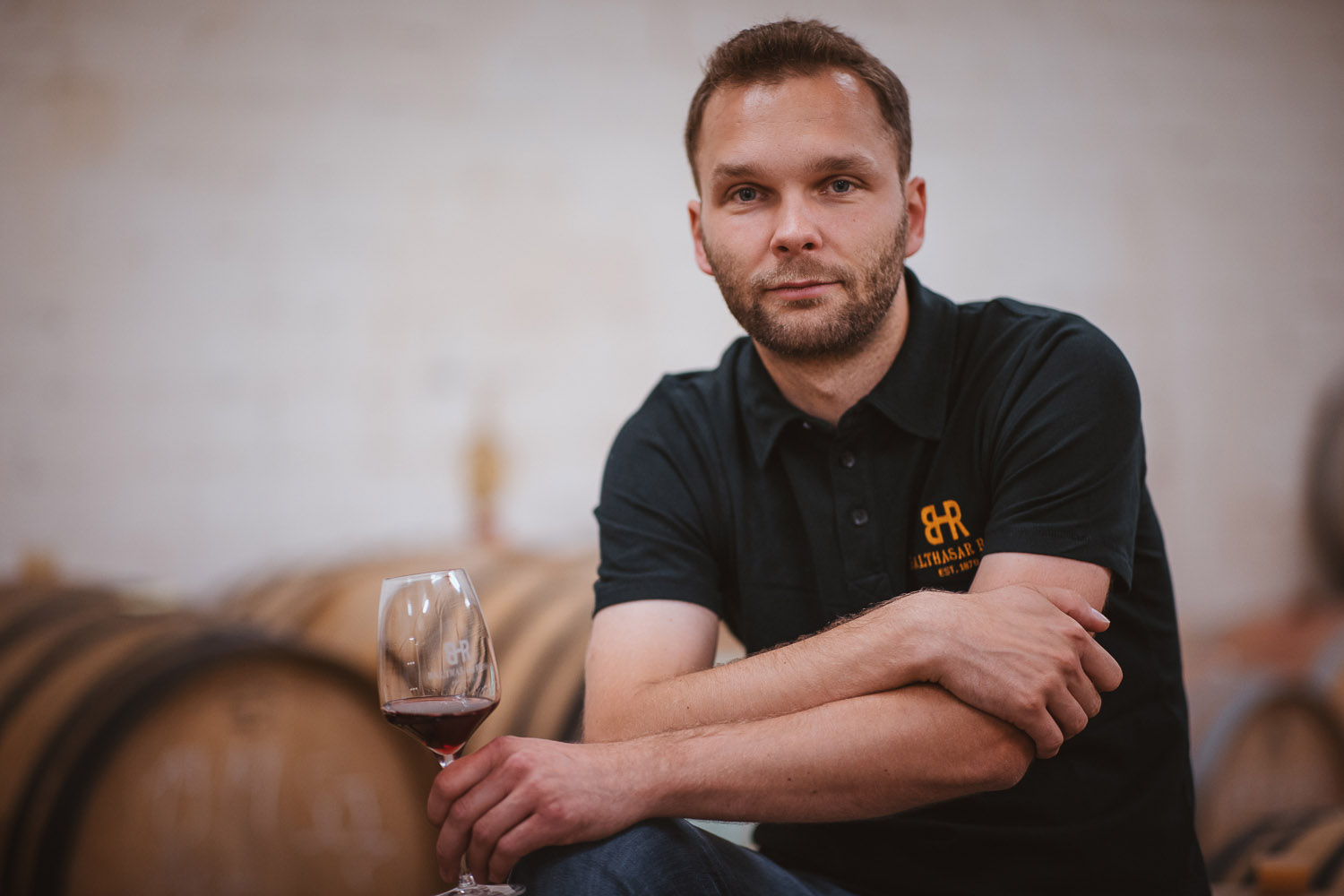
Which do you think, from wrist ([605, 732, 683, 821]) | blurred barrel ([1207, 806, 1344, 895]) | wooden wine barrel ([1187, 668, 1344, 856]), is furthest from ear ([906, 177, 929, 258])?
wooden wine barrel ([1187, 668, 1344, 856])

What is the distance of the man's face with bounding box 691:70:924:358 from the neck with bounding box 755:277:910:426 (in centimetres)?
2

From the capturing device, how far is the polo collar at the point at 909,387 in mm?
1283

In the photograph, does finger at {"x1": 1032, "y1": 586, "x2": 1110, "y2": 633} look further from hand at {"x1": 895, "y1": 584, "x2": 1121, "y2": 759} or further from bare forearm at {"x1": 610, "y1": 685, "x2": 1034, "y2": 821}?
bare forearm at {"x1": 610, "y1": 685, "x2": 1034, "y2": 821}

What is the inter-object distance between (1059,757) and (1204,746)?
1.49 meters

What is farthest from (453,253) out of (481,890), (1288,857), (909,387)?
(1288,857)

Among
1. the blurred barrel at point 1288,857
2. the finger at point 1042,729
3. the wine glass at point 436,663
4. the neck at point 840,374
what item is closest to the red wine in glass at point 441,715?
the wine glass at point 436,663

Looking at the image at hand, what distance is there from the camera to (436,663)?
92cm

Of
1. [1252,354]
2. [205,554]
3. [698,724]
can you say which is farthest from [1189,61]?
[205,554]

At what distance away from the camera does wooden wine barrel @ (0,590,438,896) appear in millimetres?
1558

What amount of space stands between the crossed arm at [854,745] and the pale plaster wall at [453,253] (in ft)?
3.99

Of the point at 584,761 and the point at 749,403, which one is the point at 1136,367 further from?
the point at 584,761

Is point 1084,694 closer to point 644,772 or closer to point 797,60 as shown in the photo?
point 644,772

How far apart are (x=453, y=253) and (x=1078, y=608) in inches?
60.6

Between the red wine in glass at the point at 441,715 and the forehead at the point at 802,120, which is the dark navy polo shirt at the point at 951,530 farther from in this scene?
the red wine in glass at the point at 441,715
